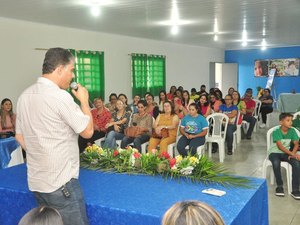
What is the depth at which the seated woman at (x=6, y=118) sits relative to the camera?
17.0 ft

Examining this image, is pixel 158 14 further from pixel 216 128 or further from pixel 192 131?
pixel 216 128

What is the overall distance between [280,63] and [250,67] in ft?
3.82

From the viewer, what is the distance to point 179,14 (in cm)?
532

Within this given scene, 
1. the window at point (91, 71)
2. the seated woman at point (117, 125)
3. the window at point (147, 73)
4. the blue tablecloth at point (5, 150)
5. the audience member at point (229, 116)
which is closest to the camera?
the blue tablecloth at point (5, 150)

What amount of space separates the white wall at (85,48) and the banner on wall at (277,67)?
263cm

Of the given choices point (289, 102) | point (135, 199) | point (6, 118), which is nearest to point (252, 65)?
point (289, 102)

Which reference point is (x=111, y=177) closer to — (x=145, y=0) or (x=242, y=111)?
(x=145, y=0)

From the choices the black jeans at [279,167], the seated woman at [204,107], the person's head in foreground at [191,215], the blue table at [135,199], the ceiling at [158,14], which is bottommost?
the black jeans at [279,167]

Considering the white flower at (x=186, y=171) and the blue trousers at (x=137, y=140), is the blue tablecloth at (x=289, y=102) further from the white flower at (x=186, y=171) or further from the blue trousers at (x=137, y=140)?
the white flower at (x=186, y=171)

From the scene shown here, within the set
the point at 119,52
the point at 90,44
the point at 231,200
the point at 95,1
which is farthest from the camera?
the point at 119,52

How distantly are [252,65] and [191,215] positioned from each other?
1304 centimetres

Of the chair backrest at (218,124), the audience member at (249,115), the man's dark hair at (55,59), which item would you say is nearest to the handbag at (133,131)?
the chair backrest at (218,124)

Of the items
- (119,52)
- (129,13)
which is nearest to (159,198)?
(129,13)

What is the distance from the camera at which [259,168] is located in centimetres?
468
